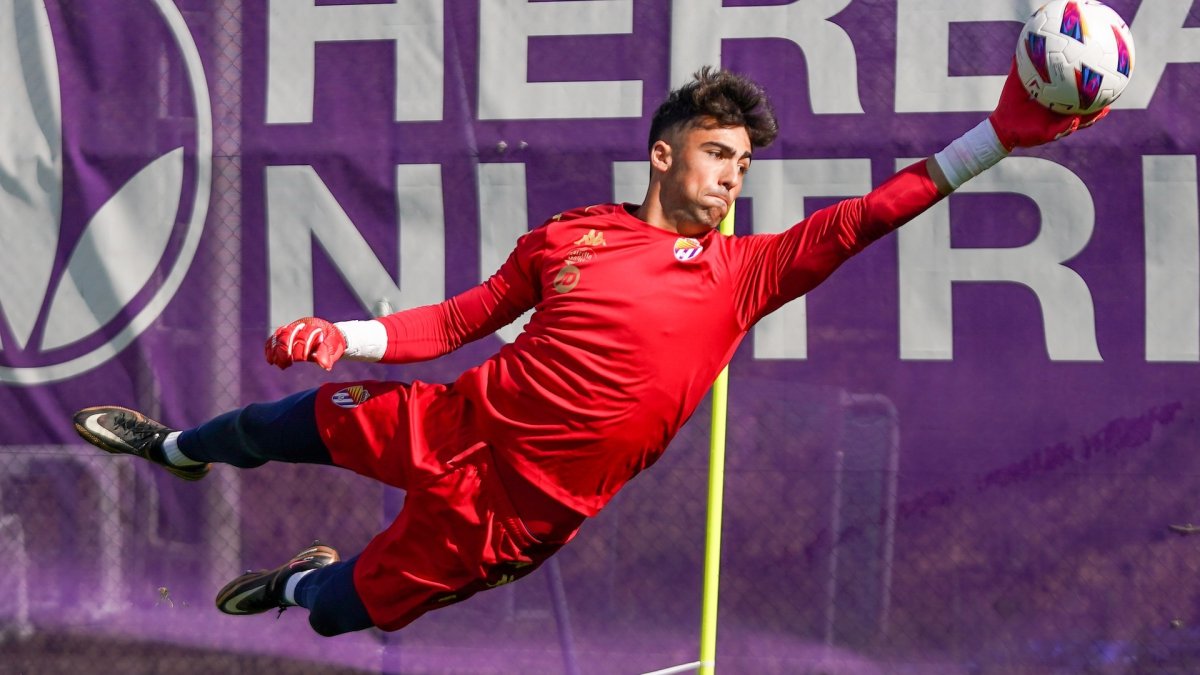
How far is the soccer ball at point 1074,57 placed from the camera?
2867 mm

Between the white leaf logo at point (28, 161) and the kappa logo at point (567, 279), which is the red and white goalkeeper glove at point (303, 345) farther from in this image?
the white leaf logo at point (28, 161)

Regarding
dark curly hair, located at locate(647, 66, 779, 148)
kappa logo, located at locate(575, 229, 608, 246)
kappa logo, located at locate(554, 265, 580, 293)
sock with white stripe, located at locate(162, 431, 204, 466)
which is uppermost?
dark curly hair, located at locate(647, 66, 779, 148)

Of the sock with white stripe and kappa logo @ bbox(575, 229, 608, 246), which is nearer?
kappa logo @ bbox(575, 229, 608, 246)

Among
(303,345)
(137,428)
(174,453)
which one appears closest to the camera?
(303,345)

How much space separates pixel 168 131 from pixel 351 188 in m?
0.70

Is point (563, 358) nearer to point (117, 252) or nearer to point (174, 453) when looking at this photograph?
point (174, 453)

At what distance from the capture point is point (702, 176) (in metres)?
3.32

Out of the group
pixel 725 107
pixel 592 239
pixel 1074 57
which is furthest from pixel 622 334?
pixel 1074 57

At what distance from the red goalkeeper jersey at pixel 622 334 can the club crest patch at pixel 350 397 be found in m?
0.25

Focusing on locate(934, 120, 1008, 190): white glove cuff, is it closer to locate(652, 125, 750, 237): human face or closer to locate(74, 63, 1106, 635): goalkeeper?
locate(74, 63, 1106, 635): goalkeeper

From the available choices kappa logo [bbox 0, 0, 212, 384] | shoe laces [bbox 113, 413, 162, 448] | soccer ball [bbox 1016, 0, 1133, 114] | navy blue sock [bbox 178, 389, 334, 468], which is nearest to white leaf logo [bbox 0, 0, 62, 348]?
kappa logo [bbox 0, 0, 212, 384]

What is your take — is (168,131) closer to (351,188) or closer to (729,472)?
(351,188)

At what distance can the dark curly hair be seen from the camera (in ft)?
11.0

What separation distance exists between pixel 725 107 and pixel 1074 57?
82 centimetres
